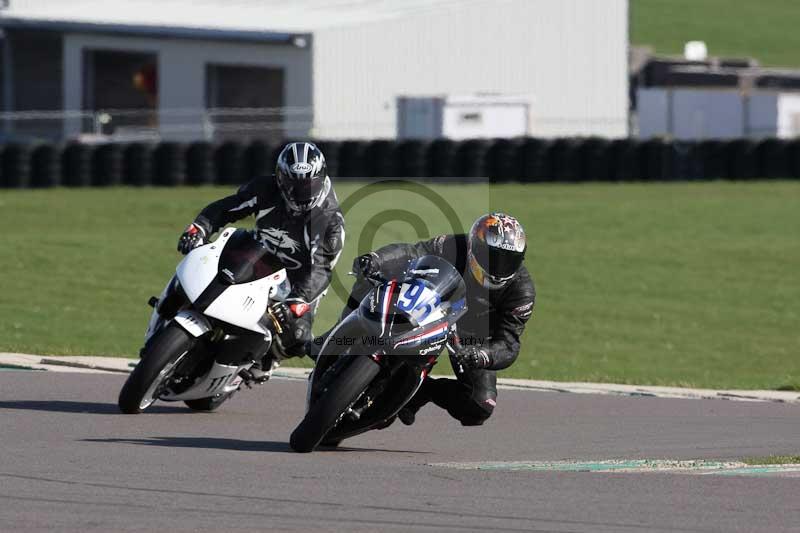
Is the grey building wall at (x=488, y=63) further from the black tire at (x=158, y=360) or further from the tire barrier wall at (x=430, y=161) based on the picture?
the black tire at (x=158, y=360)

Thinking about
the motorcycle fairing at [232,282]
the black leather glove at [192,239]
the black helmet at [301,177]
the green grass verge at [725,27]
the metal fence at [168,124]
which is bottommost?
the motorcycle fairing at [232,282]

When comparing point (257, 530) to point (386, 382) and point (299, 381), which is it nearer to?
point (386, 382)

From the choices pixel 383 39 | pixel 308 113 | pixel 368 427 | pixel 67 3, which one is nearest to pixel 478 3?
pixel 383 39

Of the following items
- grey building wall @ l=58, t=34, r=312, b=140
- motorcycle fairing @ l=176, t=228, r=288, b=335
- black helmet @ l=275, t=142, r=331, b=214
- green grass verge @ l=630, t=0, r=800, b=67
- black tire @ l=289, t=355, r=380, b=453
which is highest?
green grass verge @ l=630, t=0, r=800, b=67

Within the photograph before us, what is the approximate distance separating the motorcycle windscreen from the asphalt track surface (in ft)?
3.09

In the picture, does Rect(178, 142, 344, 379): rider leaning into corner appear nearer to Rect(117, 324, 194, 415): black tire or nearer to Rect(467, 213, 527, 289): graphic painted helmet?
Rect(117, 324, 194, 415): black tire

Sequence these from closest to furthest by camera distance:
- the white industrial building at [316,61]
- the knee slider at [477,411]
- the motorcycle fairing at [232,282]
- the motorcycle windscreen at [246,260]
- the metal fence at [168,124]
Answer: the knee slider at [477,411] → the motorcycle fairing at [232,282] → the motorcycle windscreen at [246,260] → the metal fence at [168,124] → the white industrial building at [316,61]

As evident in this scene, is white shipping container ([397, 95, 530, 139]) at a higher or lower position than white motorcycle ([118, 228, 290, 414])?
higher

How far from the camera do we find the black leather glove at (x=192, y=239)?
10.0 m

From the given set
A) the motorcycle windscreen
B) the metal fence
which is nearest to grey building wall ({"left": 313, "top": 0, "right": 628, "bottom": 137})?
the metal fence

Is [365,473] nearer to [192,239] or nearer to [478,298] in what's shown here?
[478,298]

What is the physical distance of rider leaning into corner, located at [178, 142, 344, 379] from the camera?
10039 millimetres

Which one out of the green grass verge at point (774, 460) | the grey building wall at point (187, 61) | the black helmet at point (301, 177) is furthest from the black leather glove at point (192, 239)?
the grey building wall at point (187, 61)

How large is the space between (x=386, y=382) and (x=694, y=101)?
38801 millimetres
